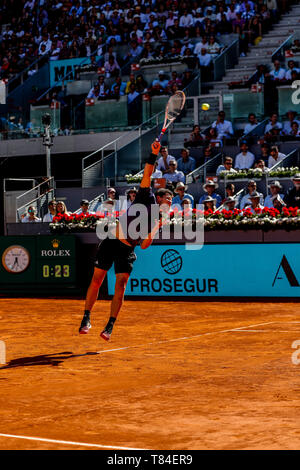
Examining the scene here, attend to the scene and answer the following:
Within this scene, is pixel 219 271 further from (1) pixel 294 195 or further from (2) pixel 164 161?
(2) pixel 164 161

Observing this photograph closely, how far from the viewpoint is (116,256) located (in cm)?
1013

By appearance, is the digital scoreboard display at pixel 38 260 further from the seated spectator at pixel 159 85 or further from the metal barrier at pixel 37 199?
the seated spectator at pixel 159 85

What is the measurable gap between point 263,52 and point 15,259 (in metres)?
13.3

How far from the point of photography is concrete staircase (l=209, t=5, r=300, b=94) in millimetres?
27047

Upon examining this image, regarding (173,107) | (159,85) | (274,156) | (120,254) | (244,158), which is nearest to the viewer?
(120,254)

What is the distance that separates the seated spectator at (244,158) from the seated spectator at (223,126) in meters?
2.05

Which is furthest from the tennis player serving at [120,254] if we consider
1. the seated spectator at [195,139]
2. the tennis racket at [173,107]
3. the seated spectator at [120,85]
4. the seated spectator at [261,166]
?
the seated spectator at [120,85]

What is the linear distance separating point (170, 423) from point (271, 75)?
20.8 m

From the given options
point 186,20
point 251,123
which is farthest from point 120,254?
point 186,20

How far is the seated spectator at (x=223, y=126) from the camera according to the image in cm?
2364

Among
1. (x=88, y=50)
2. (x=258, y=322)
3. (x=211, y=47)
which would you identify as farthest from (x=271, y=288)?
(x=88, y=50)

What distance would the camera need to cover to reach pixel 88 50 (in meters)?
32.0

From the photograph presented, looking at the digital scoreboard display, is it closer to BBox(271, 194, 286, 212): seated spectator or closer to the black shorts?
BBox(271, 194, 286, 212): seated spectator

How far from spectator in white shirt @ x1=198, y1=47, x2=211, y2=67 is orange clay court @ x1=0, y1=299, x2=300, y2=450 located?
51.6 ft
